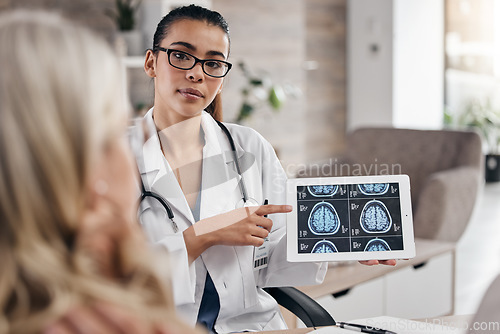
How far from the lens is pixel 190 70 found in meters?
1.42

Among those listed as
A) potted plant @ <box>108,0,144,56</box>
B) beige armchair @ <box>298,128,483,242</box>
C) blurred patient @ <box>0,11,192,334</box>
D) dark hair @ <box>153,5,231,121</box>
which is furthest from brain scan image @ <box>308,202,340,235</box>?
potted plant @ <box>108,0,144,56</box>

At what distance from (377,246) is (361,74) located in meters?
4.62

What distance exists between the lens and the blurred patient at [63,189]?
0.55 meters

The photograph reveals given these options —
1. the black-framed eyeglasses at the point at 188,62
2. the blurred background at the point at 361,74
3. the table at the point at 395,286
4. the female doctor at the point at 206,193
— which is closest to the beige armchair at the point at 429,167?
the table at the point at 395,286

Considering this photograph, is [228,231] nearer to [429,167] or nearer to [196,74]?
[196,74]

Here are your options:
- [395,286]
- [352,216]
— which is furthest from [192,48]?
[395,286]

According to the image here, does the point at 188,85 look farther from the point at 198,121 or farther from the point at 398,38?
the point at 398,38

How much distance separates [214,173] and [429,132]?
5.92 ft

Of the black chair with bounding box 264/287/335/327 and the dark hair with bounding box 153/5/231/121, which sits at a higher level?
the dark hair with bounding box 153/5/231/121

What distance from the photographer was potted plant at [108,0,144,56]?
3453 mm

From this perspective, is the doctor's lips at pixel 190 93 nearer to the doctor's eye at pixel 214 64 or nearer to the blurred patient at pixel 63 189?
the doctor's eye at pixel 214 64

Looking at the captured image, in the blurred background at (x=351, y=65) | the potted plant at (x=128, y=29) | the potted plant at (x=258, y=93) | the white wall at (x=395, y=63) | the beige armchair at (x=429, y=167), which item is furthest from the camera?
the white wall at (x=395, y=63)

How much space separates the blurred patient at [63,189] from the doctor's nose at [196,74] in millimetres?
801

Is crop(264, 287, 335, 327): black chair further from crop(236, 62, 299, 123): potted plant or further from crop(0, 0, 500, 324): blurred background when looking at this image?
crop(236, 62, 299, 123): potted plant
